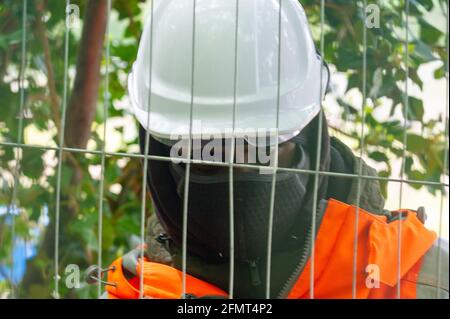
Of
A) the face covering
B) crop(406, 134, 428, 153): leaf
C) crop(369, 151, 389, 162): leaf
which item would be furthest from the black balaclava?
crop(406, 134, 428, 153): leaf

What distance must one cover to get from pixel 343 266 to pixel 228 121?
33 cm

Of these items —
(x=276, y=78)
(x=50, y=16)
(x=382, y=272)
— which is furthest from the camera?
(x=50, y=16)

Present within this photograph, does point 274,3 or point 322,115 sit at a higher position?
point 274,3

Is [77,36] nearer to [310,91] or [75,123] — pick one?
[75,123]

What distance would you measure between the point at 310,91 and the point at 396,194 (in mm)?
243

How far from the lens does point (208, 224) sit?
123 cm

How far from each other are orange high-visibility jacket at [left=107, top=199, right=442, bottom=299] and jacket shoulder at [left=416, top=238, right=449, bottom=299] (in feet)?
0.14

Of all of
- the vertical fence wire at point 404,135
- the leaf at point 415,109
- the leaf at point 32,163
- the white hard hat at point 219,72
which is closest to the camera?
the white hard hat at point 219,72

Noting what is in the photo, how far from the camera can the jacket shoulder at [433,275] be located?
136cm

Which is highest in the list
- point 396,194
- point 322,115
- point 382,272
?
point 322,115

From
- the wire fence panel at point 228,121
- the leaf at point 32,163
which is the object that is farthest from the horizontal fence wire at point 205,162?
the leaf at point 32,163

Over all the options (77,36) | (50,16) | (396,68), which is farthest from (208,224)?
(77,36)

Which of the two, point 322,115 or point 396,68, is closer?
point 322,115

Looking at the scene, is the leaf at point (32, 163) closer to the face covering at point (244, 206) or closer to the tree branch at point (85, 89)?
the tree branch at point (85, 89)
